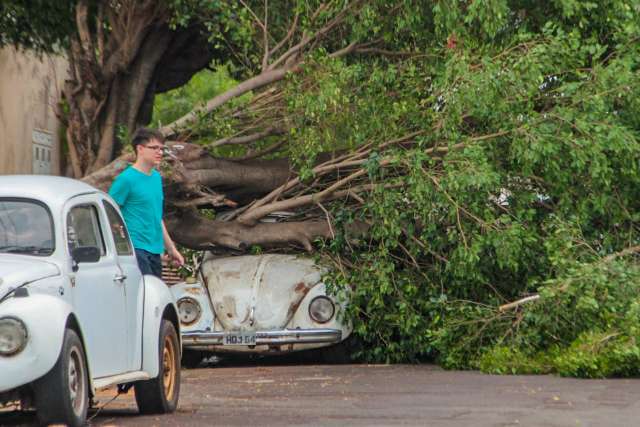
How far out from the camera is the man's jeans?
10156mm

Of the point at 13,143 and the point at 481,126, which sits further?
the point at 13,143

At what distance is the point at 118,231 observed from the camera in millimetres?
9320

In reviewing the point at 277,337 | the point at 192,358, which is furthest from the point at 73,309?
the point at 192,358

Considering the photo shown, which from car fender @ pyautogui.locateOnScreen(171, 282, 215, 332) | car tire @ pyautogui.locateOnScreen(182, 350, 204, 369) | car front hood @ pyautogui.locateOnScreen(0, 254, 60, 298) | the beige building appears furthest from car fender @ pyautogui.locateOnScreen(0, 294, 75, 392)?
the beige building

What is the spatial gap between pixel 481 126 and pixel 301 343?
2.88 metres

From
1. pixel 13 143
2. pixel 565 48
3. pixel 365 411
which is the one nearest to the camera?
pixel 365 411

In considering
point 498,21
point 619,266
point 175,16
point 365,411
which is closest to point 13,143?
point 175,16

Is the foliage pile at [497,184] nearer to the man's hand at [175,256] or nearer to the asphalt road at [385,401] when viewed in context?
the asphalt road at [385,401]

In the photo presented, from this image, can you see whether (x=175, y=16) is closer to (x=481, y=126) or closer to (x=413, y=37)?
(x=413, y=37)

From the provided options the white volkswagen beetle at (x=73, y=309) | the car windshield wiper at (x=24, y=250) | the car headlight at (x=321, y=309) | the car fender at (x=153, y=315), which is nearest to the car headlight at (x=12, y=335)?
the white volkswagen beetle at (x=73, y=309)

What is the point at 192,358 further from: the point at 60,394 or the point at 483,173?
the point at 60,394

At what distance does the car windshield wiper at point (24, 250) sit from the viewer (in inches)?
318

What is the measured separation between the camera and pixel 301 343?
1386 cm

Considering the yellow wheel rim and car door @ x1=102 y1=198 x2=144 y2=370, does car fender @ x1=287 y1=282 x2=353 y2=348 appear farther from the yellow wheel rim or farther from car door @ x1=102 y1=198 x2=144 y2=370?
car door @ x1=102 y1=198 x2=144 y2=370
